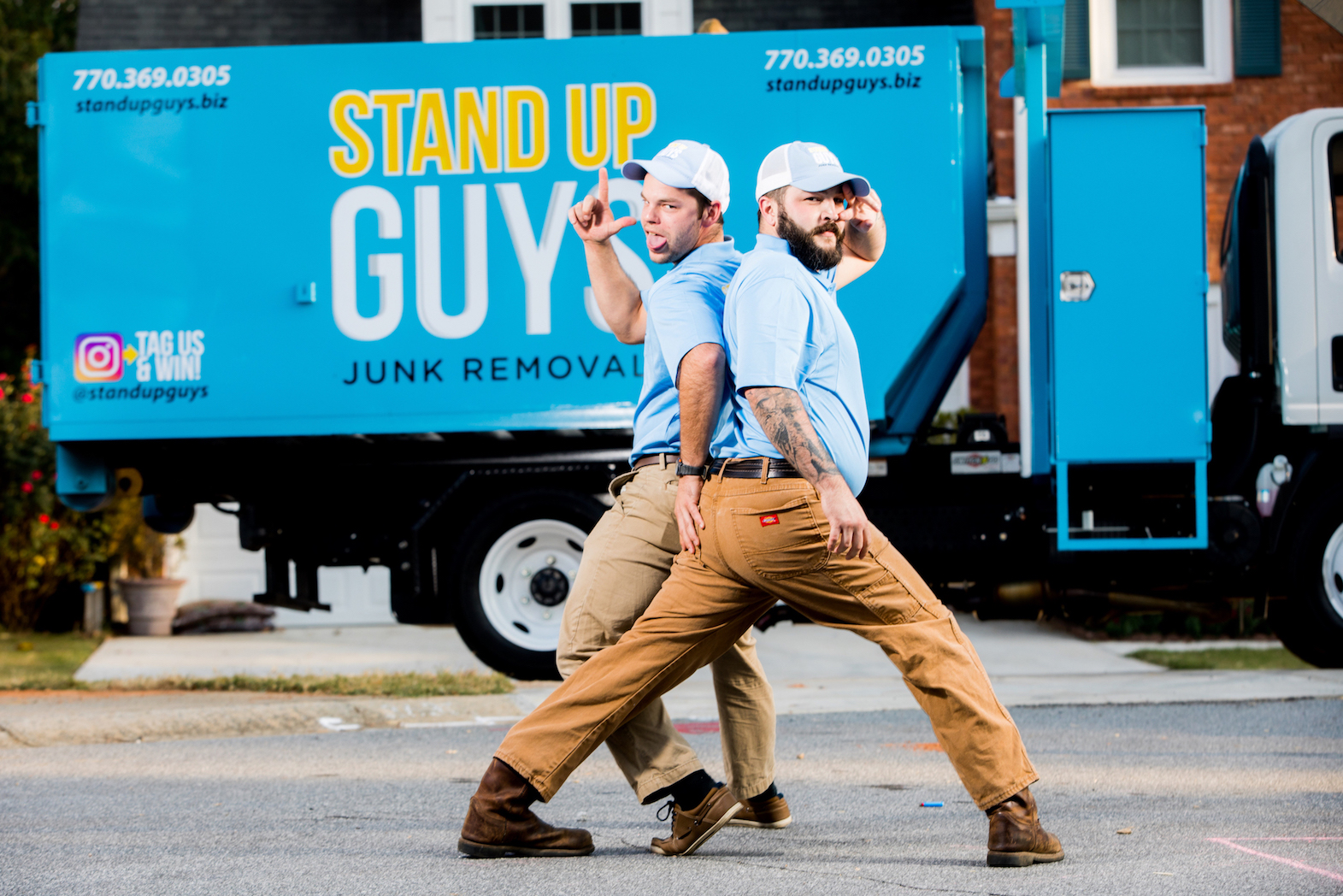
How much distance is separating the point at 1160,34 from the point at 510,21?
5.32 m

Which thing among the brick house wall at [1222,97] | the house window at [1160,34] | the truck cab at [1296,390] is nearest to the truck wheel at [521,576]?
the truck cab at [1296,390]

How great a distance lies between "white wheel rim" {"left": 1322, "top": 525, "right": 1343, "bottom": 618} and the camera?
24.5 ft

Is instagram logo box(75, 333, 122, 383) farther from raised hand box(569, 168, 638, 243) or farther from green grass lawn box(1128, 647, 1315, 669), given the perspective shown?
green grass lawn box(1128, 647, 1315, 669)

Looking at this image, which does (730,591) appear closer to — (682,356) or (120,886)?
(682,356)

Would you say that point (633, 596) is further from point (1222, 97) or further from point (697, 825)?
point (1222, 97)

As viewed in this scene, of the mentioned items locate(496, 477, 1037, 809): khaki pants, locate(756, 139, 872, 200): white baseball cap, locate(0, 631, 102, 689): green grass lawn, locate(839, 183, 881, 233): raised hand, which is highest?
locate(756, 139, 872, 200): white baseball cap

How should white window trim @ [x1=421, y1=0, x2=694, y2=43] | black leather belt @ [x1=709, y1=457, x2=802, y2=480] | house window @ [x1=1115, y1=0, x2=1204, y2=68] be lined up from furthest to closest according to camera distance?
white window trim @ [x1=421, y1=0, x2=694, y2=43]
house window @ [x1=1115, y1=0, x2=1204, y2=68]
black leather belt @ [x1=709, y1=457, x2=802, y2=480]

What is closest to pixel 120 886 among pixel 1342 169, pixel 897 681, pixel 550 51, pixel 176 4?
pixel 550 51

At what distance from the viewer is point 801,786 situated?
16.8 feet

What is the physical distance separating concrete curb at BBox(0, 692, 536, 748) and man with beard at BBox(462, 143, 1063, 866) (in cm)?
306

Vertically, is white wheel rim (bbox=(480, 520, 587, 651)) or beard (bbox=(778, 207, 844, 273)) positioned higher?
beard (bbox=(778, 207, 844, 273))

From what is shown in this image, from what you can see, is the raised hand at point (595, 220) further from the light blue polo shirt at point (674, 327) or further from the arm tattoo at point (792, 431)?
the arm tattoo at point (792, 431)

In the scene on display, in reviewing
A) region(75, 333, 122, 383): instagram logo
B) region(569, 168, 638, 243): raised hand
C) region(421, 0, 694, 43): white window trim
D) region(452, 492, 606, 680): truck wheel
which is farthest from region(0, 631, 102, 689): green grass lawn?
region(421, 0, 694, 43): white window trim

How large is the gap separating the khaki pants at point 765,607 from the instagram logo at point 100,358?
4.59m
